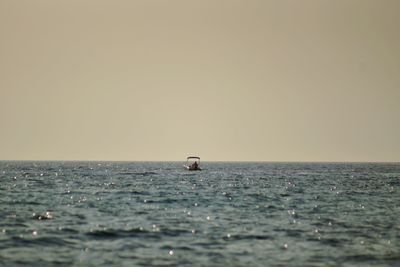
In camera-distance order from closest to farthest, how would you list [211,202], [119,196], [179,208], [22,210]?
[22,210]
[179,208]
[211,202]
[119,196]


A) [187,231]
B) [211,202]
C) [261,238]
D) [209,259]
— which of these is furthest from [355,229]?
[211,202]

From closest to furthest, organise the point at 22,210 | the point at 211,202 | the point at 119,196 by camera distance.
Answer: the point at 22,210 < the point at 211,202 < the point at 119,196

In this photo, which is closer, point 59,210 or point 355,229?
point 355,229

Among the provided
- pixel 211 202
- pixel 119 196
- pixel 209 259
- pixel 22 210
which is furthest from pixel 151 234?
pixel 119 196

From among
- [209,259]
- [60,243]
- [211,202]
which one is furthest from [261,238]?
[211,202]

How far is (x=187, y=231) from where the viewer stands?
1639 inches

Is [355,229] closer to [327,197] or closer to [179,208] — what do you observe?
[179,208]

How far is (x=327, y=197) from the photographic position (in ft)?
246

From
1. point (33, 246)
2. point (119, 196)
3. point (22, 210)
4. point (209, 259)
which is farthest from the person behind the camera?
point (119, 196)

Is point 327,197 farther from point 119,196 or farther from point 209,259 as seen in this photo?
point 209,259

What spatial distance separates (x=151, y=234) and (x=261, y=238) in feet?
20.7

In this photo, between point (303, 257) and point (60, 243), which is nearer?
point (303, 257)

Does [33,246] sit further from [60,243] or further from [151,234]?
[151,234]

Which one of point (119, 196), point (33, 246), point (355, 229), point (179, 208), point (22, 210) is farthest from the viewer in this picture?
point (119, 196)
